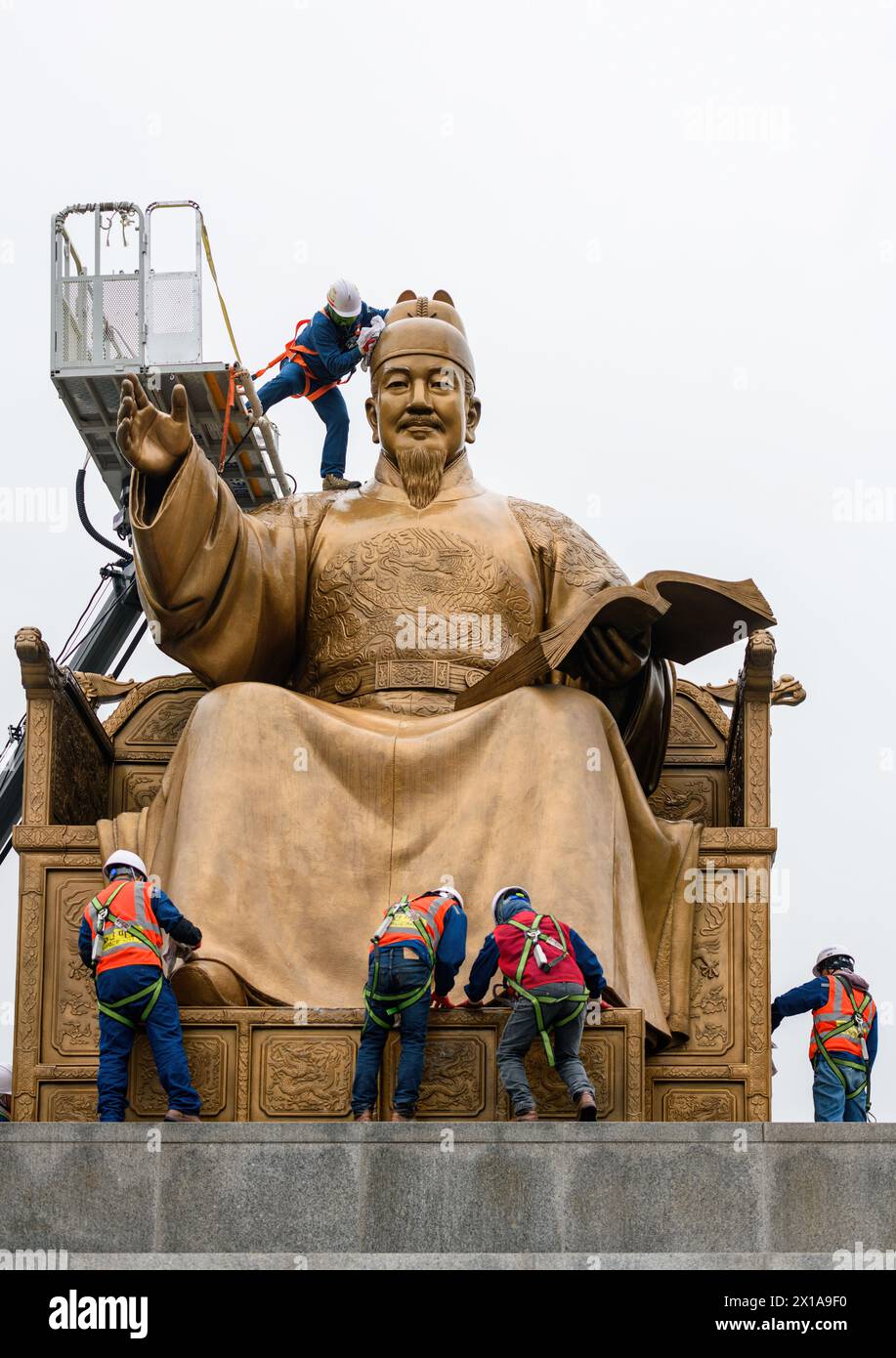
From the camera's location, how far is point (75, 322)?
1928 centimetres

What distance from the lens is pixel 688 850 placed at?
13.6 metres

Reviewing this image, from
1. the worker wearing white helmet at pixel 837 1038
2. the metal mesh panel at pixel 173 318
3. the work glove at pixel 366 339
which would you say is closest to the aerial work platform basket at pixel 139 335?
the metal mesh panel at pixel 173 318

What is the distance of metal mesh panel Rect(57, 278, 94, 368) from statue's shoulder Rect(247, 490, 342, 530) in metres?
4.45

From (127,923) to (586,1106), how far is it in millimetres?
1934

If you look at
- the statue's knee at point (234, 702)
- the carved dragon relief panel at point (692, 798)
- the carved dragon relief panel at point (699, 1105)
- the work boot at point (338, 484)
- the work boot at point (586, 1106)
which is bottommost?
the carved dragon relief panel at point (699, 1105)

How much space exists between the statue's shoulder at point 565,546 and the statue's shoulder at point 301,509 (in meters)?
0.91

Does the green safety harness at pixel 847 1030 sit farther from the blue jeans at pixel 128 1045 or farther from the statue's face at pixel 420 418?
the blue jeans at pixel 128 1045

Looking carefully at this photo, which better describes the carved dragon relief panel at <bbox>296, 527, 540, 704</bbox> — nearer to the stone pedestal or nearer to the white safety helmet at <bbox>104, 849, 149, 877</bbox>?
the white safety helmet at <bbox>104, 849, 149, 877</bbox>

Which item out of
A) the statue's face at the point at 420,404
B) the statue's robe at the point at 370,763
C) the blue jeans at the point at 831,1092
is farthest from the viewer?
the statue's face at the point at 420,404

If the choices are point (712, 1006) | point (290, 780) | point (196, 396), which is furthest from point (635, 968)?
point (196, 396)

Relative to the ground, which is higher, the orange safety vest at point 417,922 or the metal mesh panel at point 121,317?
the metal mesh panel at point 121,317

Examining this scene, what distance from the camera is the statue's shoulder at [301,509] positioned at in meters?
14.8

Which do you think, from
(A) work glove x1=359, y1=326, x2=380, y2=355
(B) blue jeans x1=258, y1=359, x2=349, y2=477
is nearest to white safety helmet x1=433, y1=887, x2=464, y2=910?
(A) work glove x1=359, y1=326, x2=380, y2=355

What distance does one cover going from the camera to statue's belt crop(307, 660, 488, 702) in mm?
14148
